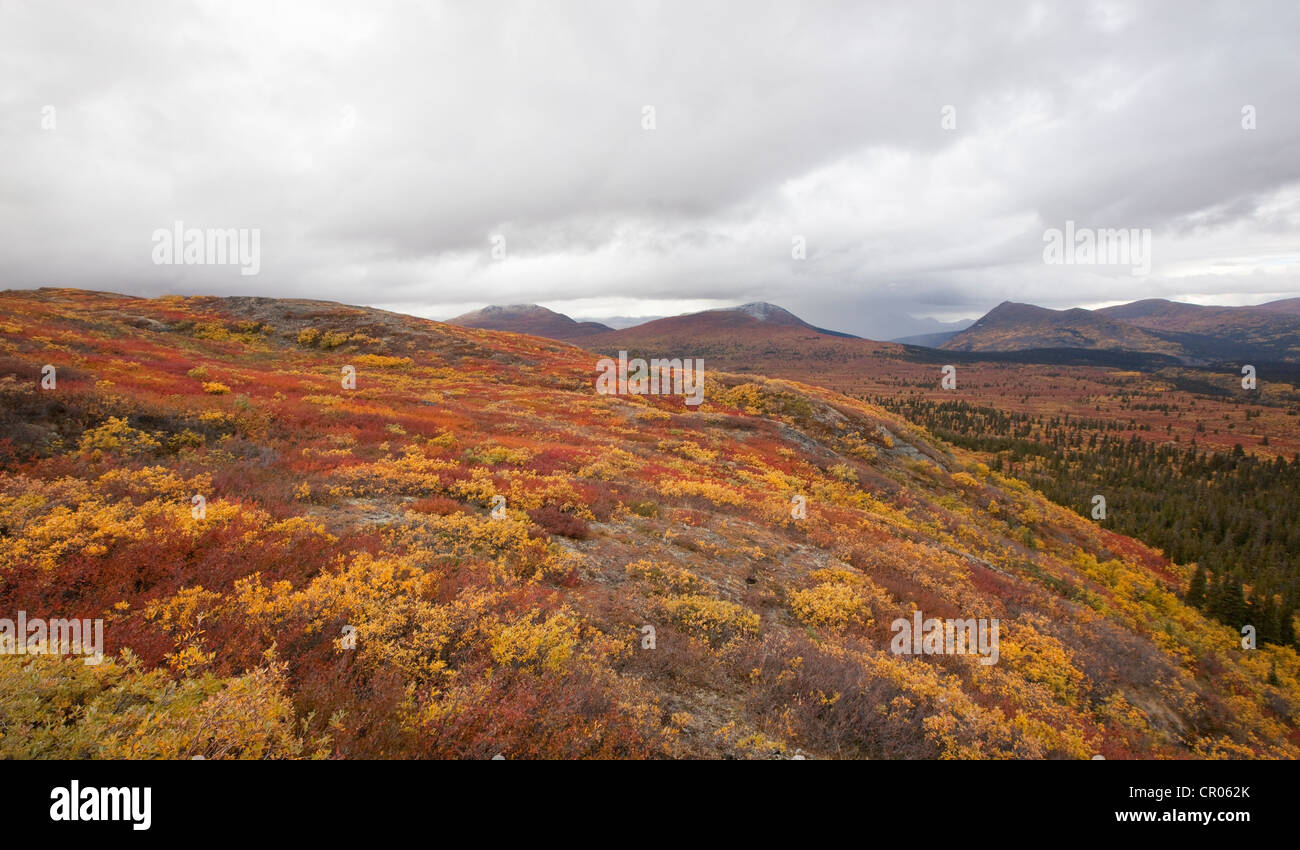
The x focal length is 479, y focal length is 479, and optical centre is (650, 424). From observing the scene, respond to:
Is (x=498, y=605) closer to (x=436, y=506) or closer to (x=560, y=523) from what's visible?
(x=560, y=523)

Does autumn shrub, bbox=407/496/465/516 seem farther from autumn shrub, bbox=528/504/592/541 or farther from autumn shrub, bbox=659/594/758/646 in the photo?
autumn shrub, bbox=659/594/758/646

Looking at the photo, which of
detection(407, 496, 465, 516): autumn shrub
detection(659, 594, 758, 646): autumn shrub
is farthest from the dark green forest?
detection(407, 496, 465, 516): autumn shrub

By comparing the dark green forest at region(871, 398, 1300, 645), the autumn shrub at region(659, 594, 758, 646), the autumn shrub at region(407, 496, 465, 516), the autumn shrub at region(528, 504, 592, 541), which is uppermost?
the autumn shrub at region(407, 496, 465, 516)

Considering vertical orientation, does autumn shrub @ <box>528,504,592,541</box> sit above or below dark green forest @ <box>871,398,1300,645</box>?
above

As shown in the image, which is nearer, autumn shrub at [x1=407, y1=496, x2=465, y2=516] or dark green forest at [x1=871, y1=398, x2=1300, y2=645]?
autumn shrub at [x1=407, y1=496, x2=465, y2=516]

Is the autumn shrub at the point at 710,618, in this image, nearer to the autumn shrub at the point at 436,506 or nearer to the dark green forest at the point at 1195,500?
the autumn shrub at the point at 436,506

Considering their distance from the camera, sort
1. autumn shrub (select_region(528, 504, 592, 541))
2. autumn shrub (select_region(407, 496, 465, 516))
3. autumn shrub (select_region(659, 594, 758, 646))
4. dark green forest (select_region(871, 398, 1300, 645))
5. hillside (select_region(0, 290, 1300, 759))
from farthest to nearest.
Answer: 1. dark green forest (select_region(871, 398, 1300, 645))
2. autumn shrub (select_region(528, 504, 592, 541))
3. autumn shrub (select_region(407, 496, 465, 516))
4. autumn shrub (select_region(659, 594, 758, 646))
5. hillside (select_region(0, 290, 1300, 759))
